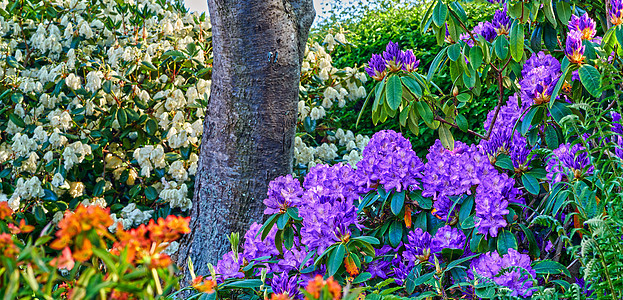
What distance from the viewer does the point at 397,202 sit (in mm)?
1599

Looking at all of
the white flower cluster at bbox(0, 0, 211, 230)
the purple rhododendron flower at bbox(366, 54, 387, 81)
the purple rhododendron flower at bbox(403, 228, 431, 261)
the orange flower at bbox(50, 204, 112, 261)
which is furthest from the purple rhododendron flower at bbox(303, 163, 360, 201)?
the white flower cluster at bbox(0, 0, 211, 230)

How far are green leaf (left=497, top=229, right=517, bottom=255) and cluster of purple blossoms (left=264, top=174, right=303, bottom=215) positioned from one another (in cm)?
62

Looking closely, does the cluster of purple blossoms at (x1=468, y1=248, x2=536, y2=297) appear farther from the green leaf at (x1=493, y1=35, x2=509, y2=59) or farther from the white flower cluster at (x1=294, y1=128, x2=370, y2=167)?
the white flower cluster at (x1=294, y1=128, x2=370, y2=167)

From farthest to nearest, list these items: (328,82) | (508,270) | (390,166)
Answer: (328,82)
(390,166)
(508,270)

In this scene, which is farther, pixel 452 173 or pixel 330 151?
pixel 330 151

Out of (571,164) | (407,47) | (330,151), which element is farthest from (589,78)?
(407,47)

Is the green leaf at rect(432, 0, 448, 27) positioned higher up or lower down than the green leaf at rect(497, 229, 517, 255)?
higher up

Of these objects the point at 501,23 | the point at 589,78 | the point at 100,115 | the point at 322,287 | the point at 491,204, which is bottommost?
the point at 491,204

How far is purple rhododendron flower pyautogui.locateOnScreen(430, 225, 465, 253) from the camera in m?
1.59

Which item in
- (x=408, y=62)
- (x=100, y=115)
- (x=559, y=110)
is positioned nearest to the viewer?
(x=559, y=110)

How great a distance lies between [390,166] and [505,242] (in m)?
0.40

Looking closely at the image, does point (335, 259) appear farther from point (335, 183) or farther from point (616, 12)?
point (616, 12)

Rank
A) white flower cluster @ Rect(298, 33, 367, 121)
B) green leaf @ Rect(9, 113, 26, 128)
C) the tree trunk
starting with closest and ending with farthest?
the tree trunk → green leaf @ Rect(9, 113, 26, 128) → white flower cluster @ Rect(298, 33, 367, 121)

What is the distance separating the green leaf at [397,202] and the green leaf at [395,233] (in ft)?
0.30
